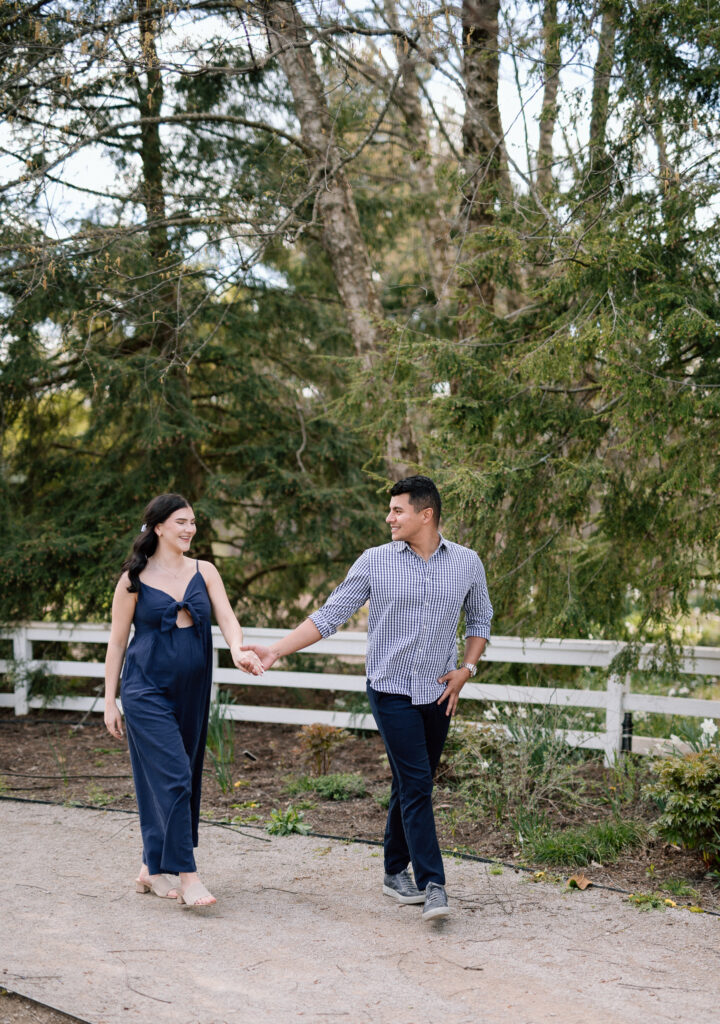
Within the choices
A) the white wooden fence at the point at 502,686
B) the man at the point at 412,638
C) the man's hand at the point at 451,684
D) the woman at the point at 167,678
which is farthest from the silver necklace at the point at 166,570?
the white wooden fence at the point at 502,686

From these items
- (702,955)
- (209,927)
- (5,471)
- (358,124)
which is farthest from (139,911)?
(358,124)

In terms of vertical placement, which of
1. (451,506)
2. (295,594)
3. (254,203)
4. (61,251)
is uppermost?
(254,203)

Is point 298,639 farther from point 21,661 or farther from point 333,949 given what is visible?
point 21,661

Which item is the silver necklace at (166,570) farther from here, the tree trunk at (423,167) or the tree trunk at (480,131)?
the tree trunk at (423,167)

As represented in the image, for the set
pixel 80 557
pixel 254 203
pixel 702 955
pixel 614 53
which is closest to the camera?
pixel 702 955

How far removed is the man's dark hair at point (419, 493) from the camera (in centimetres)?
440

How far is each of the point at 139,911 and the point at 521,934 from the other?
5.56 ft

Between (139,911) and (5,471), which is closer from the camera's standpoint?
(139,911)

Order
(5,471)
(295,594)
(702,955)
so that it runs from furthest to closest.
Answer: (295,594)
(5,471)
(702,955)

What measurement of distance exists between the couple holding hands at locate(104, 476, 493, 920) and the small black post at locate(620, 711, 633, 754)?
2.87 metres

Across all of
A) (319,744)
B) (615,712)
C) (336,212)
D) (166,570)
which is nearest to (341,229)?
(336,212)

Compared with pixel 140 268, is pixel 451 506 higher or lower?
lower

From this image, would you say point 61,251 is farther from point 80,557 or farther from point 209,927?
point 209,927

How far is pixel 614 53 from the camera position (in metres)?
6.32
